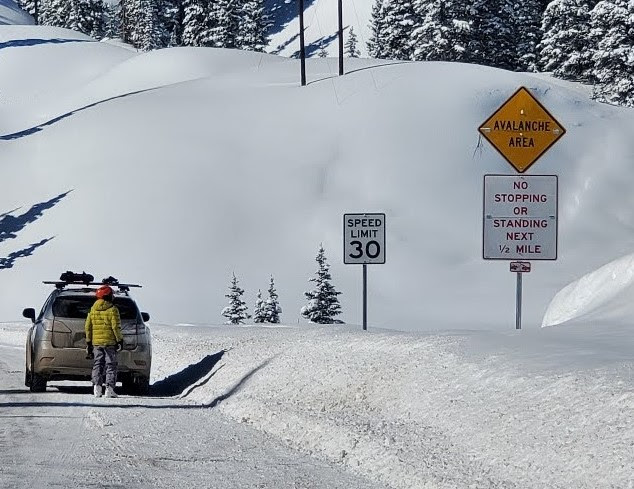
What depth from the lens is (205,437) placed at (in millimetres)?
11820

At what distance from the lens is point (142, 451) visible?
10836 mm

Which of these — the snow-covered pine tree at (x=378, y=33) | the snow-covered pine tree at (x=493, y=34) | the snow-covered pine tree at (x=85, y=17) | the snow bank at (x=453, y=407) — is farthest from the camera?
the snow-covered pine tree at (x=85, y=17)

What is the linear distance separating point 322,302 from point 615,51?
29970 mm

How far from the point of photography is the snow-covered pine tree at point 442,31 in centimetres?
7881

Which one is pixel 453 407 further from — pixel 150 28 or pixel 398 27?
pixel 150 28

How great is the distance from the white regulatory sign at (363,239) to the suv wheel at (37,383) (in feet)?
19.9

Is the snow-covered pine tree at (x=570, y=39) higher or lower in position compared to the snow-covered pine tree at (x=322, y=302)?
higher

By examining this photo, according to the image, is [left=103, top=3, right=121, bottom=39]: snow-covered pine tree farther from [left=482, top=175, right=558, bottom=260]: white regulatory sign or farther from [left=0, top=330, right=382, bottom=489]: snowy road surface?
[left=0, top=330, right=382, bottom=489]: snowy road surface

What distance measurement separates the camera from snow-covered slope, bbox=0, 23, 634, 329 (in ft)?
163

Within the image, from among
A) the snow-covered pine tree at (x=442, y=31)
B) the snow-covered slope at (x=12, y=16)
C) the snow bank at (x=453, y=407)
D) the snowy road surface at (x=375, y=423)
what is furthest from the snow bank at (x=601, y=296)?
the snow-covered slope at (x=12, y=16)

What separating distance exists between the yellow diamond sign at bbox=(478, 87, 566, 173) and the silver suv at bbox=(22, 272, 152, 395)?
5.94m

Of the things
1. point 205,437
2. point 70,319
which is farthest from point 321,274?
point 205,437

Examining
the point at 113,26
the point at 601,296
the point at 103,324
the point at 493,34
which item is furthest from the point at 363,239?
the point at 113,26

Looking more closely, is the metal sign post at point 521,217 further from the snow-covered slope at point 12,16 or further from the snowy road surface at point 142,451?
the snow-covered slope at point 12,16
